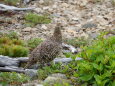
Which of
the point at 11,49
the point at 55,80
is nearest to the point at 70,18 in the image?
the point at 11,49

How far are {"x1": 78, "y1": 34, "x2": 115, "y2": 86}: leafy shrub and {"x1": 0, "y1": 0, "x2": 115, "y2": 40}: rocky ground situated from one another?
5.34m

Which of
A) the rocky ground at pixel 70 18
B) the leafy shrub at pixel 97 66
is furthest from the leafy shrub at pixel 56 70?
the rocky ground at pixel 70 18

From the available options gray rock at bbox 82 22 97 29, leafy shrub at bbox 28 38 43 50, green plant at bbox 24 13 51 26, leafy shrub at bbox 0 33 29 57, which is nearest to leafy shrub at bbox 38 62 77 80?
leafy shrub at bbox 0 33 29 57

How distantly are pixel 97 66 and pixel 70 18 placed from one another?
26.9ft

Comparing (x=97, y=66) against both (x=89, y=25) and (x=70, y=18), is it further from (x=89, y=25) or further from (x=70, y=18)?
(x=70, y=18)

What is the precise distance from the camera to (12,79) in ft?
24.5

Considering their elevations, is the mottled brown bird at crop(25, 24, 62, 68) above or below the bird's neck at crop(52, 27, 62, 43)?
below

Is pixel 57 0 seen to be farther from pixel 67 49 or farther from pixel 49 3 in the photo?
pixel 67 49

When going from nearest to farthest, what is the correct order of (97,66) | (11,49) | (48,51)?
(97,66) < (48,51) < (11,49)

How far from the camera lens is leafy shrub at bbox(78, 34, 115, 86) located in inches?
260

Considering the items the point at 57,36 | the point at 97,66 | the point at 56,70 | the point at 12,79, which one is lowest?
the point at 12,79

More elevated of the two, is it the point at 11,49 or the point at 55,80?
the point at 55,80

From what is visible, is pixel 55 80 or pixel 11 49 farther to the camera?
pixel 11 49

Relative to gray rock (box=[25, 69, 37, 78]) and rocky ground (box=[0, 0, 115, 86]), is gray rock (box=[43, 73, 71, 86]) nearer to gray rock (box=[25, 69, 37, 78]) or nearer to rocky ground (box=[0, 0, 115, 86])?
gray rock (box=[25, 69, 37, 78])
